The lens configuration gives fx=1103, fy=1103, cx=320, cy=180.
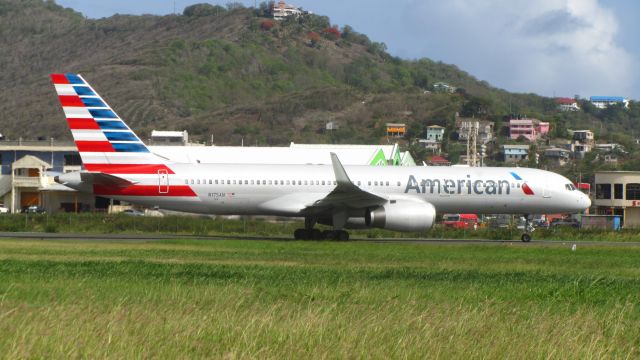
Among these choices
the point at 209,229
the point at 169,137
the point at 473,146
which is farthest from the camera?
the point at 169,137

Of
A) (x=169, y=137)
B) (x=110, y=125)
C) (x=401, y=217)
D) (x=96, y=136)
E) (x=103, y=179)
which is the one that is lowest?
(x=401, y=217)

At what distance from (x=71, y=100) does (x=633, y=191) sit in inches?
1927

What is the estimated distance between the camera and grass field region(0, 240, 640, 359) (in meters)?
11.7

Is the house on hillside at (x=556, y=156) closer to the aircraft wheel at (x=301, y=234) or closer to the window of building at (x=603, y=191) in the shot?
the window of building at (x=603, y=191)

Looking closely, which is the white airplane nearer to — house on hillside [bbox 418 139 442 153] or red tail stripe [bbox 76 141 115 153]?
red tail stripe [bbox 76 141 115 153]

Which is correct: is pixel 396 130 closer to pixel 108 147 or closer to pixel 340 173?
pixel 108 147

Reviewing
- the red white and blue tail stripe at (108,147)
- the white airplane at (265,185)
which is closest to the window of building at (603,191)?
the white airplane at (265,185)

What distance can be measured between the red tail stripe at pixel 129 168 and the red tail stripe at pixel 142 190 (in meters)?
0.59

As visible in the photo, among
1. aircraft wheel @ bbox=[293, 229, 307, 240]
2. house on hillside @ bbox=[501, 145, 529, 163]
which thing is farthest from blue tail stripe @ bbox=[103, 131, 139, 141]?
house on hillside @ bbox=[501, 145, 529, 163]

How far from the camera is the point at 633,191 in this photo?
78.2m

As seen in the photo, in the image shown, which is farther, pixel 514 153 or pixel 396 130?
pixel 396 130

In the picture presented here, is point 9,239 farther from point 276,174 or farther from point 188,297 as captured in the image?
point 188,297

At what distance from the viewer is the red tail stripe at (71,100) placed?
40.8 metres

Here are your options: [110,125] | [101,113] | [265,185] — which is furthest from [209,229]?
[101,113]
